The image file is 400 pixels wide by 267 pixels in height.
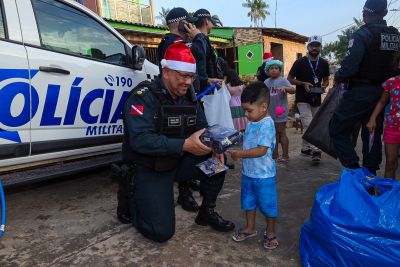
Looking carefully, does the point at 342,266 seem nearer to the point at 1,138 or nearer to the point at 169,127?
the point at 169,127

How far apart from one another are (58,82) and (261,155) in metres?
1.64

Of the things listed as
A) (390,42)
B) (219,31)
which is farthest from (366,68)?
(219,31)

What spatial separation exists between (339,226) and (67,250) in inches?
67.3

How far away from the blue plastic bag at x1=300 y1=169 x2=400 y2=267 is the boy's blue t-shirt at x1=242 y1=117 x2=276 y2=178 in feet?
1.24

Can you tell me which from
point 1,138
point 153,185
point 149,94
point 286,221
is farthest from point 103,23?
point 286,221

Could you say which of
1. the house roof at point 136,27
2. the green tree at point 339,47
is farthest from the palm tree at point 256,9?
the house roof at point 136,27

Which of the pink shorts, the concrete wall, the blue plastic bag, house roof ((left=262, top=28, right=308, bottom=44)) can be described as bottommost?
the blue plastic bag

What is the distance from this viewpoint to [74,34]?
2906 millimetres

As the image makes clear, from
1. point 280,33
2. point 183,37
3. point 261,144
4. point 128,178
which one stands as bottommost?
point 128,178

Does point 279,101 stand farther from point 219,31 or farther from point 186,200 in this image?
point 219,31

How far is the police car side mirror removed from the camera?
10.3 ft

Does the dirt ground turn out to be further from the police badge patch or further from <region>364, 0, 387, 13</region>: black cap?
<region>364, 0, 387, 13</region>: black cap

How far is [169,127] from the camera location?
7.72 feet

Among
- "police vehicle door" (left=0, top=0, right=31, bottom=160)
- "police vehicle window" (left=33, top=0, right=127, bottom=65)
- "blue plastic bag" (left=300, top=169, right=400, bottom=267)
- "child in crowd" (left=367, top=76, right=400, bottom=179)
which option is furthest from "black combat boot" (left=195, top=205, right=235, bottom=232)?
"police vehicle window" (left=33, top=0, right=127, bottom=65)
